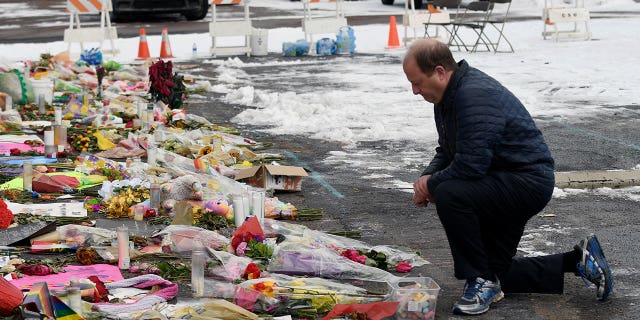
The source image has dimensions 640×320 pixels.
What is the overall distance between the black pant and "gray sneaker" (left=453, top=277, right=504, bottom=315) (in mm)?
57

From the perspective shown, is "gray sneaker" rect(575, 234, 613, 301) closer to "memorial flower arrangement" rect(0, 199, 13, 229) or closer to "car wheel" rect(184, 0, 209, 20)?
"memorial flower arrangement" rect(0, 199, 13, 229)

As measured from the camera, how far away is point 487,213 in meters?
6.01

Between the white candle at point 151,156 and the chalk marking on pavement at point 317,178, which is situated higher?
the white candle at point 151,156

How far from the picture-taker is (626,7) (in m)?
32.1

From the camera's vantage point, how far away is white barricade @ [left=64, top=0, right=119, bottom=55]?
21.5 m

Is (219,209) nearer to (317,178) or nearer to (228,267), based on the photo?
(228,267)

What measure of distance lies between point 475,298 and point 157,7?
77.6ft

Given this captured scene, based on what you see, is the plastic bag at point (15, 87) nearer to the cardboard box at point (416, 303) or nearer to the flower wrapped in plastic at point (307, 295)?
the flower wrapped in plastic at point (307, 295)

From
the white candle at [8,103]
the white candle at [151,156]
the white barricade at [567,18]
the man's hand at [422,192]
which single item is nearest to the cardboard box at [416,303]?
the man's hand at [422,192]

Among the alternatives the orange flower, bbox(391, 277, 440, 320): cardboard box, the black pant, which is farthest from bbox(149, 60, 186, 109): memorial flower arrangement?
bbox(391, 277, 440, 320): cardboard box

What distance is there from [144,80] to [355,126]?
204 inches

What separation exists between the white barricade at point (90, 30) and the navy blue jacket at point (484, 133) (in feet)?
53.1

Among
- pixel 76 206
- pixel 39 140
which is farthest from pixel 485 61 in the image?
pixel 76 206

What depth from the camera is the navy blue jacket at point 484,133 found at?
5871 millimetres
